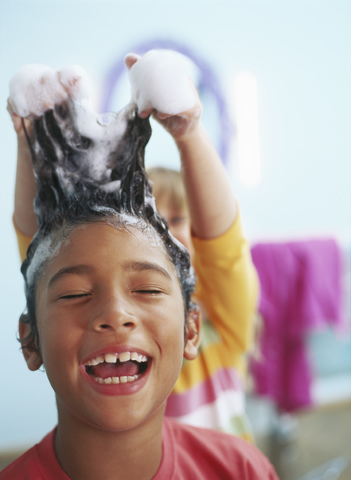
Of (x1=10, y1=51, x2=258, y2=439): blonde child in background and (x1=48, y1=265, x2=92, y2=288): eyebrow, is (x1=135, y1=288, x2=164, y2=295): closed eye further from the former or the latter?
(x1=10, y1=51, x2=258, y2=439): blonde child in background

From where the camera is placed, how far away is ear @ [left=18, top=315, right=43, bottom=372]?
58 cm

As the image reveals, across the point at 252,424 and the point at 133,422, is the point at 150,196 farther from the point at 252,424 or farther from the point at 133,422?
the point at 252,424

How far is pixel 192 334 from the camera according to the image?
631 mm

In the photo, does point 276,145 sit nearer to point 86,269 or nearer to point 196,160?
point 196,160

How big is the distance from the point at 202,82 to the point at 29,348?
3.68 ft

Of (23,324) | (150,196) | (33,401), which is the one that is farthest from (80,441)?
(33,401)

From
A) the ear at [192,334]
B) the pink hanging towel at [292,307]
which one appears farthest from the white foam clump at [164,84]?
the pink hanging towel at [292,307]

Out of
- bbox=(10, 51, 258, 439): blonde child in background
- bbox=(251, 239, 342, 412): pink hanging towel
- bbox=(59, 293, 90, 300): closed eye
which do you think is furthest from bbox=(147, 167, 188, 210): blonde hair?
bbox=(251, 239, 342, 412): pink hanging towel

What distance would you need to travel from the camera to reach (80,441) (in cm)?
56

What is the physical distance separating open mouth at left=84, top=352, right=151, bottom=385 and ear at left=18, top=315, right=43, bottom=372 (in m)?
0.10

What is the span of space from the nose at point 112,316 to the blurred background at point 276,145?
0.78m

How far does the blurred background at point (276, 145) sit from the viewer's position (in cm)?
138

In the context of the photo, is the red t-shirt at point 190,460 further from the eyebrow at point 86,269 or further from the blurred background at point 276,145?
the blurred background at point 276,145

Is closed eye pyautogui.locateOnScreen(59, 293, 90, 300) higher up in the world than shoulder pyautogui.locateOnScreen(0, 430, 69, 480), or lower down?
higher up
